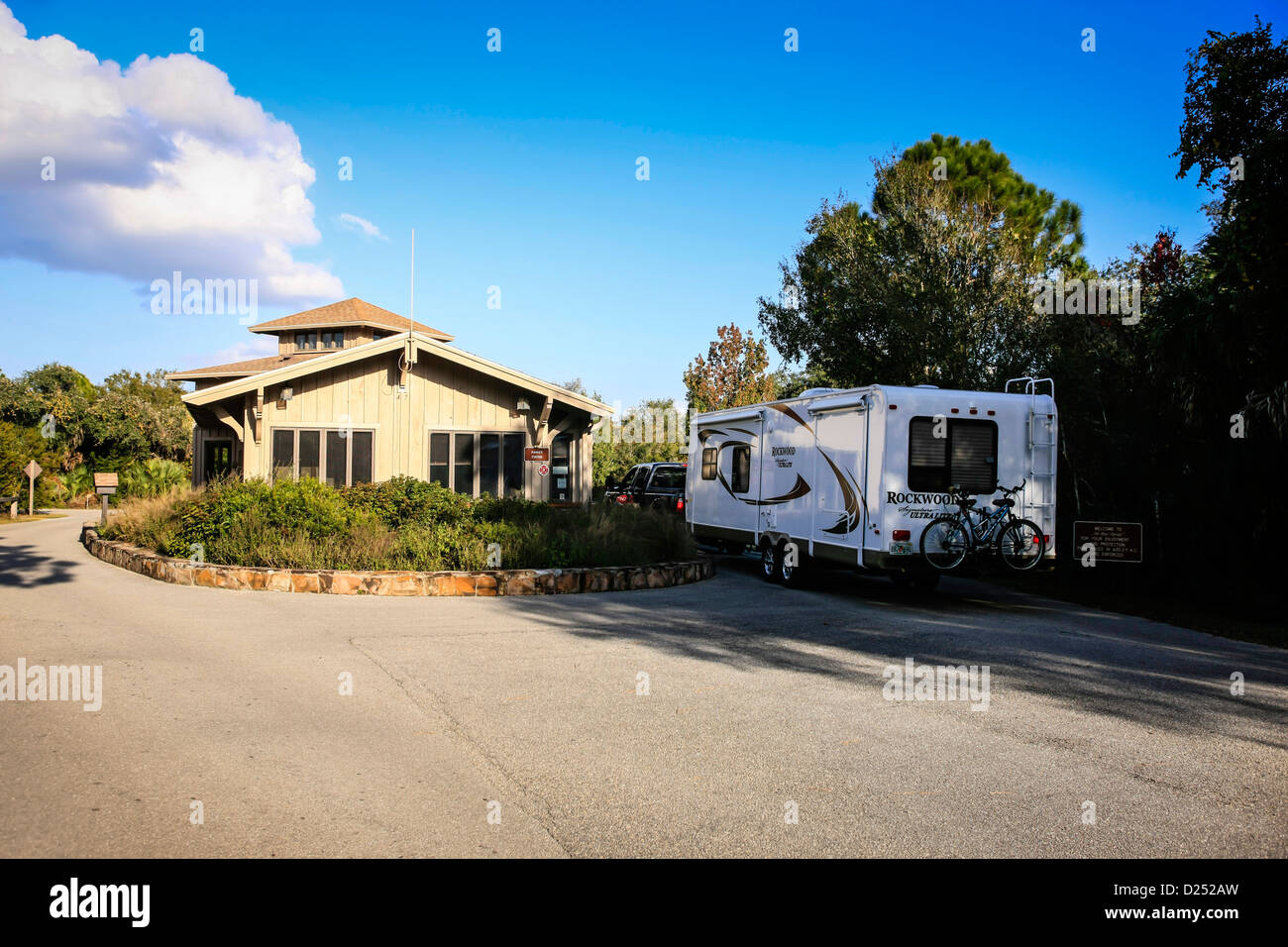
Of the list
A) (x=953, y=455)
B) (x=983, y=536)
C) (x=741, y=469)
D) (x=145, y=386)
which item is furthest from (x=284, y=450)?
(x=145, y=386)

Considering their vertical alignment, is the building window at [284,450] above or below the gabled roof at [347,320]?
below

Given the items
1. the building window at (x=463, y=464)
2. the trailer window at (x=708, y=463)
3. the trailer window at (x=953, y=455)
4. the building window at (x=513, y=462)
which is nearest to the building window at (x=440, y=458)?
the building window at (x=463, y=464)

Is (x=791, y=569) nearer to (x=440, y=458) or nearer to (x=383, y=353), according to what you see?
(x=440, y=458)

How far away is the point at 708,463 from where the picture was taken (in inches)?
687

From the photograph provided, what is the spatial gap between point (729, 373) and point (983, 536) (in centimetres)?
3292

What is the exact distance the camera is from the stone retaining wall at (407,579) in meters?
12.2

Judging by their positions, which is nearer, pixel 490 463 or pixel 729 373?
pixel 490 463

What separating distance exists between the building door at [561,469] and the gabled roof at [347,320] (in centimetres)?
1225

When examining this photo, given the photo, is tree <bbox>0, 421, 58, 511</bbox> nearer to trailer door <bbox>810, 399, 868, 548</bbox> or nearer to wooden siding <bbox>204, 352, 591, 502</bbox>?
wooden siding <bbox>204, 352, 591, 502</bbox>

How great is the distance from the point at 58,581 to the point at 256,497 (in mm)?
2849

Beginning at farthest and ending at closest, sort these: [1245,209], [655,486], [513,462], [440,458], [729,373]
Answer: [729,373], [655,486], [513,462], [440,458], [1245,209]

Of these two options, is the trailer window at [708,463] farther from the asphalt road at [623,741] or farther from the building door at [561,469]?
the asphalt road at [623,741]
